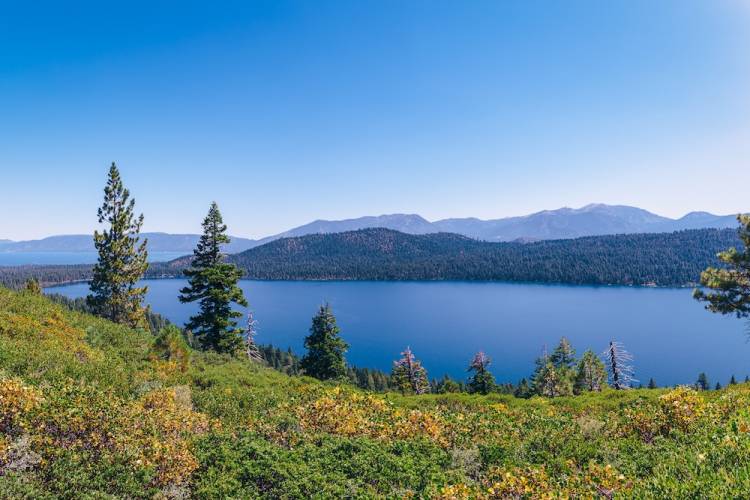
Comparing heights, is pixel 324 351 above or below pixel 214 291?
below

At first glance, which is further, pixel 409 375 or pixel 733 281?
pixel 409 375

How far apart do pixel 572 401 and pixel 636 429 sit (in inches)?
363

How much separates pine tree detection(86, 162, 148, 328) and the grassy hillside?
1037 inches

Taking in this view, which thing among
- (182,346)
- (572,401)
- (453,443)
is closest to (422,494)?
(453,443)

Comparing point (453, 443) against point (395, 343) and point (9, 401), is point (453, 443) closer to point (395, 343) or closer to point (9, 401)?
point (9, 401)

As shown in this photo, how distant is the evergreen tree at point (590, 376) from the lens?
185 feet

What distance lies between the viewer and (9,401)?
7836mm

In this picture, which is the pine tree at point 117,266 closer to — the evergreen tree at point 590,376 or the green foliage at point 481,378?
the green foliage at point 481,378

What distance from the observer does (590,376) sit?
5697cm

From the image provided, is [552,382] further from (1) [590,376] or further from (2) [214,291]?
(2) [214,291]

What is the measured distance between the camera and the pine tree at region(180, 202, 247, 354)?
35.7 meters

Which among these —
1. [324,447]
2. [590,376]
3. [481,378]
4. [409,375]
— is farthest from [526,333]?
[324,447]

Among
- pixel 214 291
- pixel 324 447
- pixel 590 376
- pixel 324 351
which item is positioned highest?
pixel 214 291

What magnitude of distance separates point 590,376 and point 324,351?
3889cm
